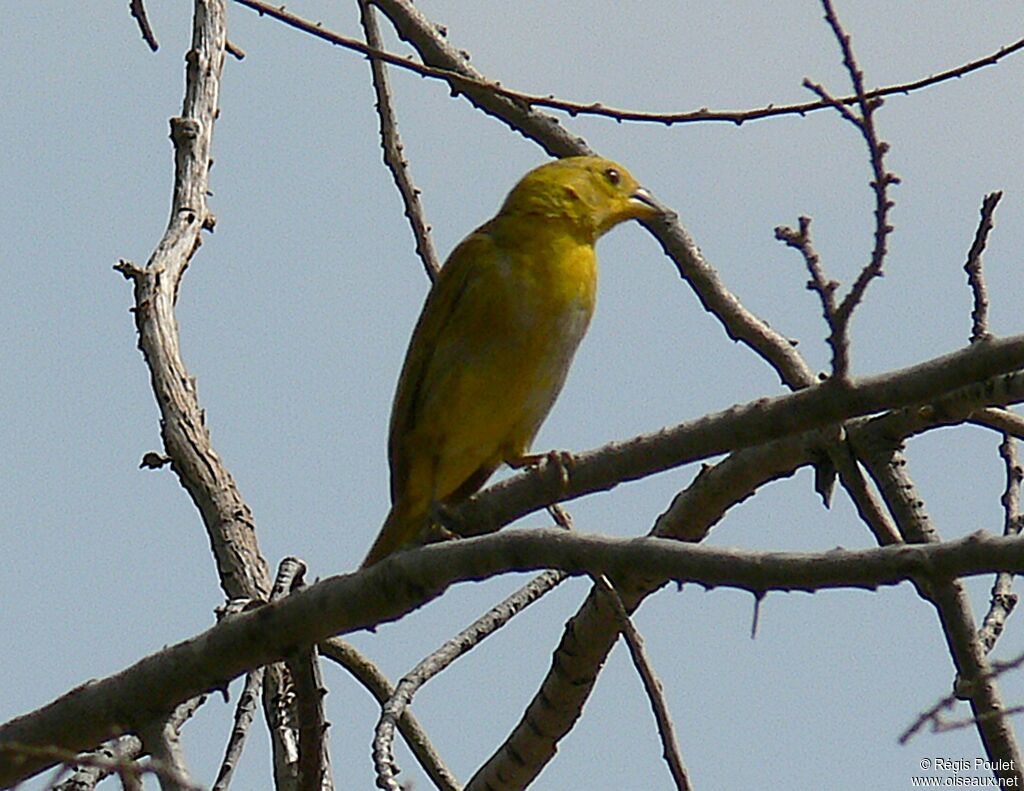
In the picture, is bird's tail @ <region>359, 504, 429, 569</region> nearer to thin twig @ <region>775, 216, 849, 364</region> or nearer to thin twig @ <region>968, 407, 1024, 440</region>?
thin twig @ <region>968, 407, 1024, 440</region>

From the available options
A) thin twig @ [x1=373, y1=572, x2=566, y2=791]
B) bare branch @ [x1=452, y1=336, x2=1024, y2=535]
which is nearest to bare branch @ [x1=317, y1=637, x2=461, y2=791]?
thin twig @ [x1=373, y1=572, x2=566, y2=791]

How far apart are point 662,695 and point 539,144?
2.65 m

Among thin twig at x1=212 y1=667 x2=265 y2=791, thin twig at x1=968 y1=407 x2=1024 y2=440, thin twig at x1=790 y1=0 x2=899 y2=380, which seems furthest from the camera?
thin twig at x1=968 y1=407 x2=1024 y2=440

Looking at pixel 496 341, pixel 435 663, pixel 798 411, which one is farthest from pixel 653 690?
pixel 496 341

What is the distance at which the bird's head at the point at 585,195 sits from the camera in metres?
5.55

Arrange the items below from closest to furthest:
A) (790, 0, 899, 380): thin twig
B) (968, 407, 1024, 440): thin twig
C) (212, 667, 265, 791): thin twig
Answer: (790, 0, 899, 380): thin twig, (212, 667, 265, 791): thin twig, (968, 407, 1024, 440): thin twig

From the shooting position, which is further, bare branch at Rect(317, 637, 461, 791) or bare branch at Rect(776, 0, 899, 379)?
bare branch at Rect(317, 637, 461, 791)

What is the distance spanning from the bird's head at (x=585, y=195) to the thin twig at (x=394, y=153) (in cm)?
57

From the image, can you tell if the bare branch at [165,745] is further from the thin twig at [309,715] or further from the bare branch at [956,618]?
the bare branch at [956,618]

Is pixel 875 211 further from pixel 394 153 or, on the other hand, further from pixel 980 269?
pixel 394 153

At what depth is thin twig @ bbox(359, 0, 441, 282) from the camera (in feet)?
16.5

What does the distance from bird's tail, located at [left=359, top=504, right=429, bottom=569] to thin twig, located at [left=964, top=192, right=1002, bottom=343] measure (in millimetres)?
2135

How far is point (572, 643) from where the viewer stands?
4449mm

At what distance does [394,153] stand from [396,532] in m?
1.12
